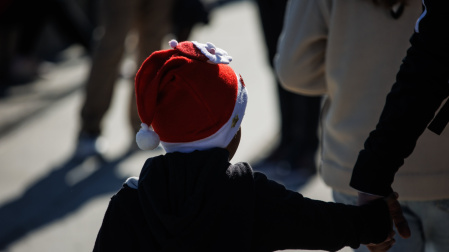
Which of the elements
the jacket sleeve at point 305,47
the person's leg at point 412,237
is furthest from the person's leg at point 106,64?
the person's leg at point 412,237

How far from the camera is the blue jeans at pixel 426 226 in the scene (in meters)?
2.11

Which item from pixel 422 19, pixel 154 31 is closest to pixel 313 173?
pixel 154 31

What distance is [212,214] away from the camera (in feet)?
5.76

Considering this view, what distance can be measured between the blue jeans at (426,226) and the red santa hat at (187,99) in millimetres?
644

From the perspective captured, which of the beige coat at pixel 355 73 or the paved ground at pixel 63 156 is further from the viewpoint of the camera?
the paved ground at pixel 63 156

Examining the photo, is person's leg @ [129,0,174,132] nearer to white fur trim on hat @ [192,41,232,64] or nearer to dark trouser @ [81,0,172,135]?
dark trouser @ [81,0,172,135]

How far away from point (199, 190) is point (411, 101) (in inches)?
24.8

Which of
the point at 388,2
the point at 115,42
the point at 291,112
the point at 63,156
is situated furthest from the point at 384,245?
the point at 63,156

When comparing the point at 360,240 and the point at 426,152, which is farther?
the point at 426,152

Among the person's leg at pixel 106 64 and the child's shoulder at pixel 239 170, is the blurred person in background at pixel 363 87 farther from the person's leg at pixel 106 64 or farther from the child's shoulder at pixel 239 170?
the person's leg at pixel 106 64

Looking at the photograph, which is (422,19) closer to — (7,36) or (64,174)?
(64,174)

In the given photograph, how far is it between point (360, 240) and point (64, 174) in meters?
3.26

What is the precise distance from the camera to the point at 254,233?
1814 millimetres

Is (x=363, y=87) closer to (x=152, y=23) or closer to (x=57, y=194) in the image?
(x=57, y=194)
